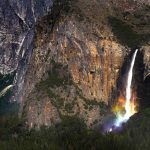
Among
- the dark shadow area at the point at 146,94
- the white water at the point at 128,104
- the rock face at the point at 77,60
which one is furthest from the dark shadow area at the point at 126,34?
the dark shadow area at the point at 146,94

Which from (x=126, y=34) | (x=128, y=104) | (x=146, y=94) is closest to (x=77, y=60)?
(x=128, y=104)

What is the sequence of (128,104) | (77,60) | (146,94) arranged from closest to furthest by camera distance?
(146,94), (128,104), (77,60)

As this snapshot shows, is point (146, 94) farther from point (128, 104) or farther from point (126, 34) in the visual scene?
point (126, 34)

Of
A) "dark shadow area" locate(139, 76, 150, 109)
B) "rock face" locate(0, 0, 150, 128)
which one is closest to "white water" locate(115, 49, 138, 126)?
"dark shadow area" locate(139, 76, 150, 109)

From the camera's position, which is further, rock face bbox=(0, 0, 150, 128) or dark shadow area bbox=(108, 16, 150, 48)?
dark shadow area bbox=(108, 16, 150, 48)

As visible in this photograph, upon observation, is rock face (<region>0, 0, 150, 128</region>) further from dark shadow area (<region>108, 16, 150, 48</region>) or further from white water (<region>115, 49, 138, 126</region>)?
white water (<region>115, 49, 138, 126</region>)

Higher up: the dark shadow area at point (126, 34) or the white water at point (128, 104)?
the dark shadow area at point (126, 34)

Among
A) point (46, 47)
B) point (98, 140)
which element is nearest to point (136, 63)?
point (46, 47)

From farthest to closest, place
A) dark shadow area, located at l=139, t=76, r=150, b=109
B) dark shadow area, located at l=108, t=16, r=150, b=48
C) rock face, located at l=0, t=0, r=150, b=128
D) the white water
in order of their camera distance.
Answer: dark shadow area, located at l=108, t=16, r=150, b=48 → dark shadow area, located at l=139, t=76, r=150, b=109 → the white water → rock face, located at l=0, t=0, r=150, b=128

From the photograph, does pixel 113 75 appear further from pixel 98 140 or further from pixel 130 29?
pixel 98 140

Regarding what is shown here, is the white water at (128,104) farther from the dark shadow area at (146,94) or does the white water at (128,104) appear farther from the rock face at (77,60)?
the rock face at (77,60)
